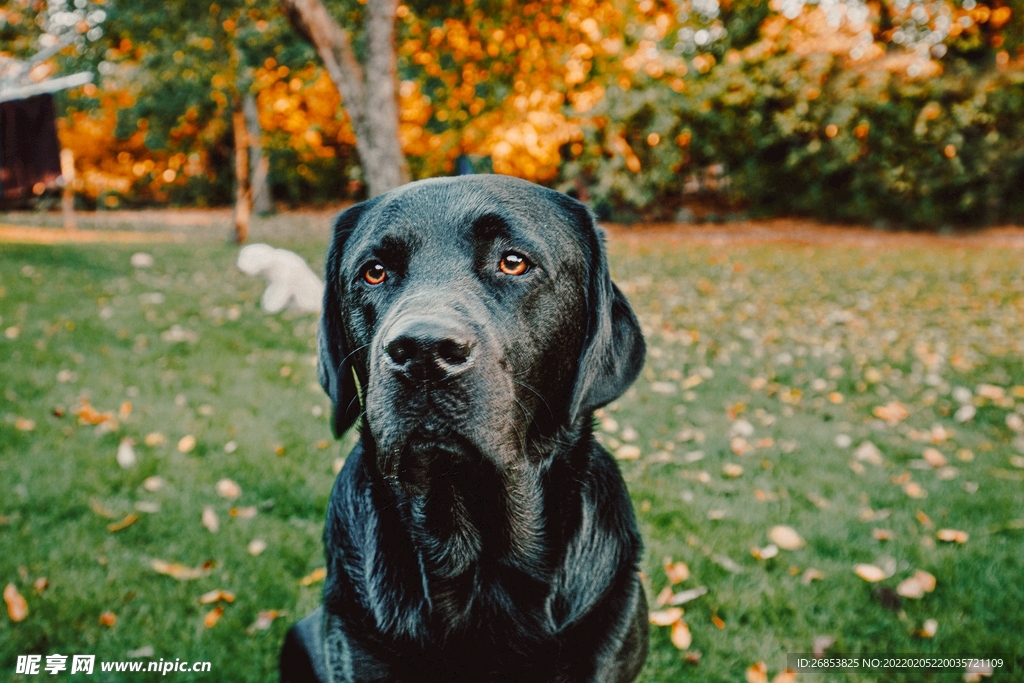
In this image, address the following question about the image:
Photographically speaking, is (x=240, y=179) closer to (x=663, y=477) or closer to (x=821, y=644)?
(x=663, y=477)

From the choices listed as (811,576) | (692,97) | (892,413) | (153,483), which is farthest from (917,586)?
(692,97)

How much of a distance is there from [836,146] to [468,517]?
17.7 meters

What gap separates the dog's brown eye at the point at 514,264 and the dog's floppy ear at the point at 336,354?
0.59 meters

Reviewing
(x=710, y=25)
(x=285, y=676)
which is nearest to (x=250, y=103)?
(x=710, y=25)

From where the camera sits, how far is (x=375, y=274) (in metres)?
1.91

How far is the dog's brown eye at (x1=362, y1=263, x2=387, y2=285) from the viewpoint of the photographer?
189cm

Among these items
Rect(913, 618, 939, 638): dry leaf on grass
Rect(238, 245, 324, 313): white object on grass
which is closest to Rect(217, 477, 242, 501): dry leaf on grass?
Rect(913, 618, 939, 638): dry leaf on grass

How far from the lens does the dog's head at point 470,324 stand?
1.54 metres

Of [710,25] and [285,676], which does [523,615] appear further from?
[710,25]

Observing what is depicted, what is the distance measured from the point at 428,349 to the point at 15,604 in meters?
2.48

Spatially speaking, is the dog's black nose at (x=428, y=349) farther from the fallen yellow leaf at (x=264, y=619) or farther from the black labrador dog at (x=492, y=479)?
the fallen yellow leaf at (x=264, y=619)

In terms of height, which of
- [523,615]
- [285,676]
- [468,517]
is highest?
[468,517]

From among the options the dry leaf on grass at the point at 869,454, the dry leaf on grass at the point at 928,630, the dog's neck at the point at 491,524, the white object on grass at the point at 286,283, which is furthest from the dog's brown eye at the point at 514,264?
the white object on grass at the point at 286,283

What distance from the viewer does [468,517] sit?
6.28ft
